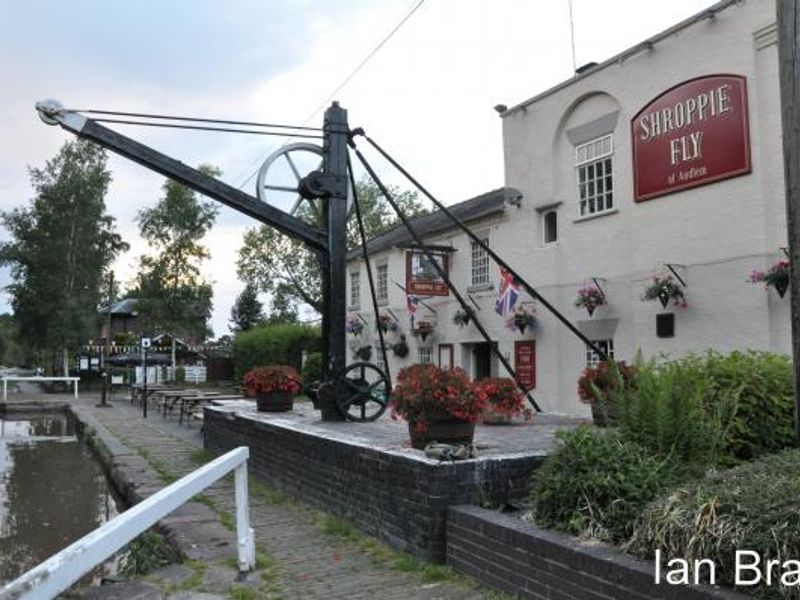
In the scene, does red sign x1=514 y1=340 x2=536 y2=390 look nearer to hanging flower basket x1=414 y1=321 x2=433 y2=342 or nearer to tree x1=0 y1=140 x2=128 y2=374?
hanging flower basket x1=414 y1=321 x2=433 y2=342

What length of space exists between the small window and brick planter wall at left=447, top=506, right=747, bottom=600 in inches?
432

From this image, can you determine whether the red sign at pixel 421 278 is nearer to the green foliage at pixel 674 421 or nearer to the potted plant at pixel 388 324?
the potted plant at pixel 388 324

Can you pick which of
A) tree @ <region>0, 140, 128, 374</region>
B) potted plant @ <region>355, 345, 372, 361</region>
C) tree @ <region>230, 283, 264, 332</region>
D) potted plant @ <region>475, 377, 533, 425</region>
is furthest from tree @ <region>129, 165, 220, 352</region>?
potted plant @ <region>475, 377, 533, 425</region>

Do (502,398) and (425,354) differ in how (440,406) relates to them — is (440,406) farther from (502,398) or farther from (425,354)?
(425,354)

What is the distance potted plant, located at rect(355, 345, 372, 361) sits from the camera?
79.9 ft

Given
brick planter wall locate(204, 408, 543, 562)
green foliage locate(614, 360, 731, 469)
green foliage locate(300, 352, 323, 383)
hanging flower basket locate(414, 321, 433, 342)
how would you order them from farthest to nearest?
1. green foliage locate(300, 352, 323, 383)
2. hanging flower basket locate(414, 321, 433, 342)
3. brick planter wall locate(204, 408, 543, 562)
4. green foliage locate(614, 360, 731, 469)

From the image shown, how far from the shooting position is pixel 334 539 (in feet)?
23.0

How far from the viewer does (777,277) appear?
423 inches

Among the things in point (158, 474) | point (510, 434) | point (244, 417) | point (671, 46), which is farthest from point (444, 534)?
point (671, 46)

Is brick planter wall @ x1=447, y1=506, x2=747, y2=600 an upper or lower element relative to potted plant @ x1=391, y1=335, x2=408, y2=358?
lower

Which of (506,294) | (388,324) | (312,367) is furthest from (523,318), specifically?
(312,367)

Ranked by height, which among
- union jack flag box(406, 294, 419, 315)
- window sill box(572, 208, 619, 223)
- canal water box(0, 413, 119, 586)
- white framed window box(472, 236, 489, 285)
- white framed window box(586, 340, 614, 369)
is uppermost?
window sill box(572, 208, 619, 223)

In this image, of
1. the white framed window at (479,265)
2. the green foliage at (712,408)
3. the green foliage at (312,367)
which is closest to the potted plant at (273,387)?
the green foliage at (712,408)

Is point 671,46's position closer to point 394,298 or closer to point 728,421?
point 728,421
